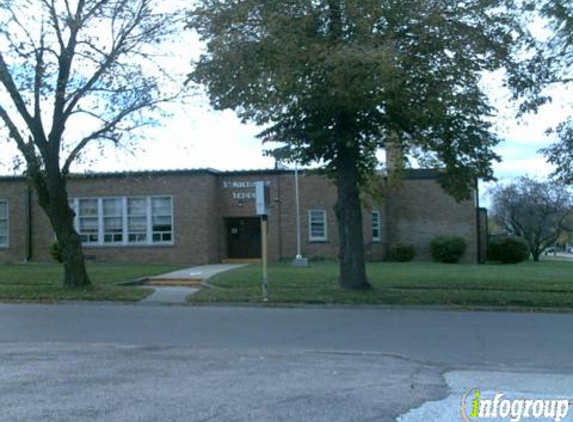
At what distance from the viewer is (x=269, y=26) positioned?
47.3ft

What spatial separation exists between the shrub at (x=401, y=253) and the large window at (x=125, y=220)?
10826mm

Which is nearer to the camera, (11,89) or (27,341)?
(27,341)

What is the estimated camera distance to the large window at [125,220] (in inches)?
1248

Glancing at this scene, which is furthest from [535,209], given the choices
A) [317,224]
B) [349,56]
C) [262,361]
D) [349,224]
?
[262,361]

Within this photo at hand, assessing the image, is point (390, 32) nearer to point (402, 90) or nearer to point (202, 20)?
point (402, 90)

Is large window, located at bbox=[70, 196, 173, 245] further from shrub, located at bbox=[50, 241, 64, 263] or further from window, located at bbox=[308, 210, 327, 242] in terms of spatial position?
window, located at bbox=[308, 210, 327, 242]

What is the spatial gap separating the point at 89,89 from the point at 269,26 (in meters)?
6.00

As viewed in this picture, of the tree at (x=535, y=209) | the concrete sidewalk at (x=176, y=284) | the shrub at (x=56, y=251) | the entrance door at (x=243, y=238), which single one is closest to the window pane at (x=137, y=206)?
the shrub at (x=56, y=251)

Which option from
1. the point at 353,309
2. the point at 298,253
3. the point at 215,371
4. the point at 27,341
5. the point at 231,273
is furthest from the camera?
the point at 298,253

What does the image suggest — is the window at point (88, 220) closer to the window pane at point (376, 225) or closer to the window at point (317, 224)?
the window at point (317, 224)

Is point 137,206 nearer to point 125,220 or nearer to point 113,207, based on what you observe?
point 125,220

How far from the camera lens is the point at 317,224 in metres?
33.1

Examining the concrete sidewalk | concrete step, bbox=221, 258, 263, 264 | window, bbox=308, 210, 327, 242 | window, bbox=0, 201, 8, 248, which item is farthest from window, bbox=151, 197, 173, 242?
window, bbox=0, 201, 8, 248

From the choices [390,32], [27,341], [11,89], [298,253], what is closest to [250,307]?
[27,341]
